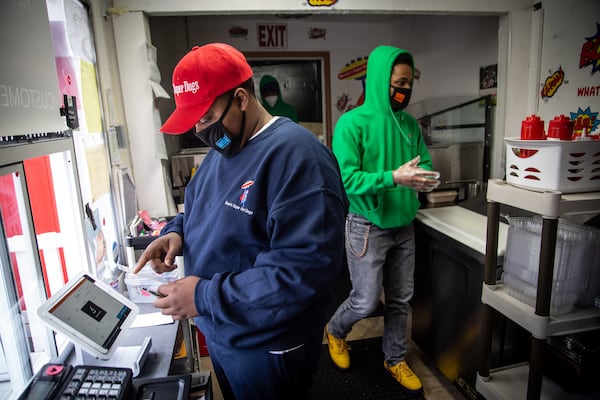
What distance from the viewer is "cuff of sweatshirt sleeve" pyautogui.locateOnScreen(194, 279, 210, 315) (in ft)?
2.90

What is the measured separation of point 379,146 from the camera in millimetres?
1792

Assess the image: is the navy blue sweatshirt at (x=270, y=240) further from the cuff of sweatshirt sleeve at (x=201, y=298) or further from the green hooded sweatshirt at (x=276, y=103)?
the green hooded sweatshirt at (x=276, y=103)

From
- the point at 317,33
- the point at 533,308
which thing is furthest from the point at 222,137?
the point at 317,33

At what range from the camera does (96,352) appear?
39.0 inches

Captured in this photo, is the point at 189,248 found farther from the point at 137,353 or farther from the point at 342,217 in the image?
the point at 342,217

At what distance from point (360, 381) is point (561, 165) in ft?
4.84

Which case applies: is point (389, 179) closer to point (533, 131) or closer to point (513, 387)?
point (533, 131)

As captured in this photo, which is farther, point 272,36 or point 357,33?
point 357,33

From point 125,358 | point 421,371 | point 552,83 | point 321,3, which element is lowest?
point 421,371

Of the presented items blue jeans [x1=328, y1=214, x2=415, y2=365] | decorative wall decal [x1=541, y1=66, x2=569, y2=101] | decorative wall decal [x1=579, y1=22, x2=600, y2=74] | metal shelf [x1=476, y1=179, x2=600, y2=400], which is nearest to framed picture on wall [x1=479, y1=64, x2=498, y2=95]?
decorative wall decal [x1=541, y1=66, x2=569, y2=101]

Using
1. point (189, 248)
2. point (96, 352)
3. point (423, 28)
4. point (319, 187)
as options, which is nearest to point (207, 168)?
point (189, 248)

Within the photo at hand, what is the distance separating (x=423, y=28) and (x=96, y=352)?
368 cm

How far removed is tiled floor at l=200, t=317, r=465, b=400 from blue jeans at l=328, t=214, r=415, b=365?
0.21m

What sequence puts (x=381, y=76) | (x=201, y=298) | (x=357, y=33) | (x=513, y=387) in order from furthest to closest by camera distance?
1. (x=357, y=33)
2. (x=381, y=76)
3. (x=513, y=387)
4. (x=201, y=298)
